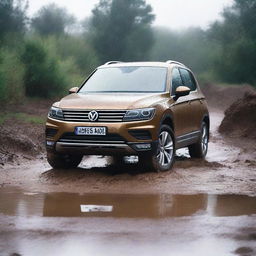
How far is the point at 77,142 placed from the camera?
30.5 ft

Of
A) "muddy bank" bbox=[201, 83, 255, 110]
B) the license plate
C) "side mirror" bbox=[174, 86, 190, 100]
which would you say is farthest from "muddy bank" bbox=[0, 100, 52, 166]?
"muddy bank" bbox=[201, 83, 255, 110]

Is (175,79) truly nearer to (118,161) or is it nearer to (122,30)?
(118,161)

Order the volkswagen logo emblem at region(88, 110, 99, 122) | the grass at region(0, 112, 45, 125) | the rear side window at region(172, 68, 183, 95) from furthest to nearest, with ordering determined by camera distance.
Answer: the grass at region(0, 112, 45, 125) < the rear side window at region(172, 68, 183, 95) < the volkswagen logo emblem at region(88, 110, 99, 122)

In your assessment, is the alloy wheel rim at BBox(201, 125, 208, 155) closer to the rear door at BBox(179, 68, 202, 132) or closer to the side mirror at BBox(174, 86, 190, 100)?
the rear door at BBox(179, 68, 202, 132)

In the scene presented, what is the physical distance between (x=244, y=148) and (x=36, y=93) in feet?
46.5

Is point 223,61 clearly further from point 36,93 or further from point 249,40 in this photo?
point 36,93

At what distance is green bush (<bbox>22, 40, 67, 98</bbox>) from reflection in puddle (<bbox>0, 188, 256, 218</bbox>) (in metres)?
18.3

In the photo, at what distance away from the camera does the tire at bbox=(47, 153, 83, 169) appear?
10.0m

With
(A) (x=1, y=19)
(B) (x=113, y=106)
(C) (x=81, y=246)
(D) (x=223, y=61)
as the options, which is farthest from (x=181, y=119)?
(D) (x=223, y=61)

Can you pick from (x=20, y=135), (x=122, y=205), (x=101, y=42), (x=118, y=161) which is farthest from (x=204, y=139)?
(x=101, y=42)

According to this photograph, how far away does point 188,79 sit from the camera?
1190 cm

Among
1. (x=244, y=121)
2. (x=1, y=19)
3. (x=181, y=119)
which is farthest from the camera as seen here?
(x=1, y=19)

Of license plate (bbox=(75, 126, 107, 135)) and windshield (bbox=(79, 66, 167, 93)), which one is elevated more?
windshield (bbox=(79, 66, 167, 93))

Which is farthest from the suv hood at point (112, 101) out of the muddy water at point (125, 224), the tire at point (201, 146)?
the tire at point (201, 146)
